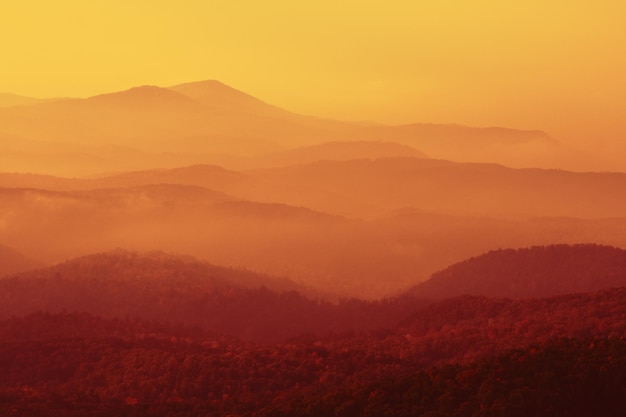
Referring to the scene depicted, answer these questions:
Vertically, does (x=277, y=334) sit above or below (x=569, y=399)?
below

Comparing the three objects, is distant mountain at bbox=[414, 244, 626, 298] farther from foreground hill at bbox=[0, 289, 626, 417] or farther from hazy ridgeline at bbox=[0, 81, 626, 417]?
foreground hill at bbox=[0, 289, 626, 417]

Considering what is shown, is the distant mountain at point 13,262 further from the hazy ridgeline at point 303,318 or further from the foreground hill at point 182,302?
the foreground hill at point 182,302

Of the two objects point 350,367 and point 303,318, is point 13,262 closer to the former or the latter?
point 303,318

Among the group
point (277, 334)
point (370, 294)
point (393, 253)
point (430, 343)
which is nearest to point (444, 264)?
point (393, 253)

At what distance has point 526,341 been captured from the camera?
4656cm

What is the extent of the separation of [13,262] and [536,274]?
66042 mm

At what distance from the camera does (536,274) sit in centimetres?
8406

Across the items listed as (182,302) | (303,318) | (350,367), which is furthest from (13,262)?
(350,367)

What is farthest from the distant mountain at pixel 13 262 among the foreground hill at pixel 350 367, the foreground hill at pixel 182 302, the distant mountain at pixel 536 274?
the foreground hill at pixel 350 367

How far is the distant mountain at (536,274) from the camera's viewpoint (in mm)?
79875

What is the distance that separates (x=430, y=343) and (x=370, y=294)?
60.8 meters

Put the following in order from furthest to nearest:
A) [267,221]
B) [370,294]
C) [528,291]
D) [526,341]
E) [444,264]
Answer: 1. [267,221]
2. [444,264]
3. [370,294]
4. [528,291]
5. [526,341]

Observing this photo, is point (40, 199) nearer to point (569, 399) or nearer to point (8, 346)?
point (8, 346)

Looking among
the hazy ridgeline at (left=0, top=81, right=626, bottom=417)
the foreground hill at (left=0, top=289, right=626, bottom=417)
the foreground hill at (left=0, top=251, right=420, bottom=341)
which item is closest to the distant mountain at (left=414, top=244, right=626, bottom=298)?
the hazy ridgeline at (left=0, top=81, right=626, bottom=417)
